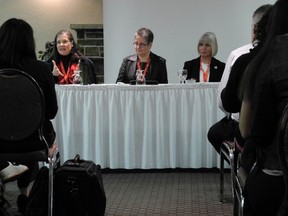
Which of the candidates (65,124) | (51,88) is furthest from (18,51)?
(65,124)

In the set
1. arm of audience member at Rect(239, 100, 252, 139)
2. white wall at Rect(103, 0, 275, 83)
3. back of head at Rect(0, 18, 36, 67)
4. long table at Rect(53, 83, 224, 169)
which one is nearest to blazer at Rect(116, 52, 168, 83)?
long table at Rect(53, 83, 224, 169)

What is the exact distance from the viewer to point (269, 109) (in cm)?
153

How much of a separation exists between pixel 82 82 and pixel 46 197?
1.54 metres

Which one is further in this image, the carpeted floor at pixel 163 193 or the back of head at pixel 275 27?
the carpeted floor at pixel 163 193

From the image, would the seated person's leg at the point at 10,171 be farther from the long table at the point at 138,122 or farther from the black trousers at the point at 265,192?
the black trousers at the point at 265,192

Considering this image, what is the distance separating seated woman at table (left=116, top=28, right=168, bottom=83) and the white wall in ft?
4.34

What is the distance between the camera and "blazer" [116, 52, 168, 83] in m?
4.37

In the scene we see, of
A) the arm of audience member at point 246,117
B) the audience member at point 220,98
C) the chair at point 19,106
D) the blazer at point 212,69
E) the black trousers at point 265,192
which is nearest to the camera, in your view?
the black trousers at point 265,192

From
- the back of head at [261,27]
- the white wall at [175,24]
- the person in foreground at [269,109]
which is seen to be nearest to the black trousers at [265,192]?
the person in foreground at [269,109]

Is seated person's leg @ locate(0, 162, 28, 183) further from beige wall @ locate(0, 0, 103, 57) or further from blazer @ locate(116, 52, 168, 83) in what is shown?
beige wall @ locate(0, 0, 103, 57)

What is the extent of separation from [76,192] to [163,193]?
3.18 ft

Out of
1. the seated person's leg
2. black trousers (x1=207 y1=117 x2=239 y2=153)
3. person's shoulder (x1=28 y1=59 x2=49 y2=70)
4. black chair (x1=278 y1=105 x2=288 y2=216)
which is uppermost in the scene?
person's shoulder (x1=28 y1=59 x2=49 y2=70)

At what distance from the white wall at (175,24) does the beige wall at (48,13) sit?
1361mm

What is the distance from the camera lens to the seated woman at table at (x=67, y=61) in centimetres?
420
